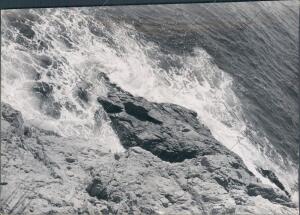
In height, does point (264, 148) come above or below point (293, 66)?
below

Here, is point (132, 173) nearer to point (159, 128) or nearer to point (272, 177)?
point (159, 128)

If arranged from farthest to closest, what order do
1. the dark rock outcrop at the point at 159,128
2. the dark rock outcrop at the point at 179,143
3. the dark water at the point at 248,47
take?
the dark water at the point at 248,47
the dark rock outcrop at the point at 159,128
the dark rock outcrop at the point at 179,143

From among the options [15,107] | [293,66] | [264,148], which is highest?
[293,66]

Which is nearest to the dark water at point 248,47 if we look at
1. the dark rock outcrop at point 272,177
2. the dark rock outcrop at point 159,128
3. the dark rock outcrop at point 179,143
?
the dark rock outcrop at point 272,177

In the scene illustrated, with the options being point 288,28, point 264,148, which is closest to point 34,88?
point 264,148

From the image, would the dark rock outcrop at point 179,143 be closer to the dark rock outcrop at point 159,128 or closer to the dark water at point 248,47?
the dark rock outcrop at point 159,128

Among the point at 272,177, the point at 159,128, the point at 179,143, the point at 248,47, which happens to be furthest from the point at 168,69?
the point at 272,177

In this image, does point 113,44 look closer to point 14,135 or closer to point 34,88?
point 34,88
